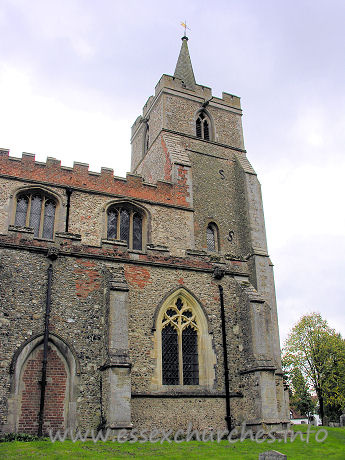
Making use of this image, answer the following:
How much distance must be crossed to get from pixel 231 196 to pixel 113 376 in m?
14.9

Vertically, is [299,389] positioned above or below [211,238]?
below

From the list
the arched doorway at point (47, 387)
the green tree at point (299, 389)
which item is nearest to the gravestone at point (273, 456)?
the arched doorway at point (47, 387)

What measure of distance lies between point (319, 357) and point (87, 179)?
2241 centimetres

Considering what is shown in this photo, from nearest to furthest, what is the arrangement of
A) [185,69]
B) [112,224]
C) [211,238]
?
[112,224], [211,238], [185,69]

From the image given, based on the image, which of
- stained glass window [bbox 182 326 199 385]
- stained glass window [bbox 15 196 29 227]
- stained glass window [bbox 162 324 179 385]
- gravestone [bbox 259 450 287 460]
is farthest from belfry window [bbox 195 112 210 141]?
gravestone [bbox 259 450 287 460]

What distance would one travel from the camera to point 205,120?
89.9ft

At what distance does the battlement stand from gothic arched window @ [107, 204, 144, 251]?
0.68 meters

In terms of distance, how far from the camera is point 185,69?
30.2 meters

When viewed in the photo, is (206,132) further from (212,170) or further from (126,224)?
(126,224)

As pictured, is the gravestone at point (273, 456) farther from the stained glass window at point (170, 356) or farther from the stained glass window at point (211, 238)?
the stained glass window at point (211, 238)

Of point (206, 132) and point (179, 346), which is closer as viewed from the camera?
point (179, 346)

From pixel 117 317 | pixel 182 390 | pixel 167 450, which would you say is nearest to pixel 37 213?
pixel 117 317

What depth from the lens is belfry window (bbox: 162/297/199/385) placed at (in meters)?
14.4

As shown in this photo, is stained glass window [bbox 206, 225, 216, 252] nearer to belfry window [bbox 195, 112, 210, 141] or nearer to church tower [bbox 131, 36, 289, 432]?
church tower [bbox 131, 36, 289, 432]
